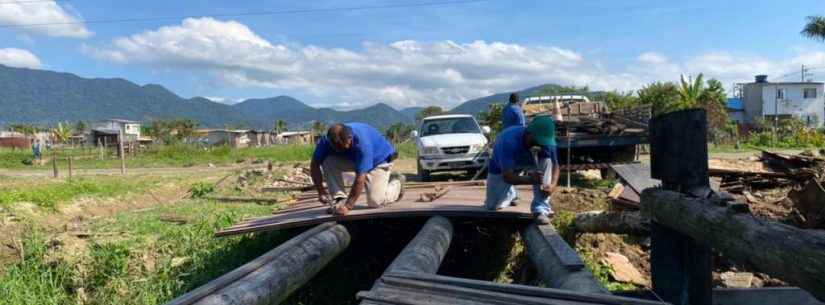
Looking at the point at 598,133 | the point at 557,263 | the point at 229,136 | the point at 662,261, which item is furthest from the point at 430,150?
the point at 229,136

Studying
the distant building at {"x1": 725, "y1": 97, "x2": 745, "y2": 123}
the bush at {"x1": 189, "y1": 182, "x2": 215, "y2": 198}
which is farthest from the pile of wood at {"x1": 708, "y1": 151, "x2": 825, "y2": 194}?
the distant building at {"x1": 725, "y1": 97, "x2": 745, "y2": 123}

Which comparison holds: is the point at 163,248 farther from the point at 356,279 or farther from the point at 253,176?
the point at 253,176

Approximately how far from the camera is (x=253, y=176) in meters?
14.1

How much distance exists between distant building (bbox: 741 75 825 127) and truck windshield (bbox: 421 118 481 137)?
49.1 m

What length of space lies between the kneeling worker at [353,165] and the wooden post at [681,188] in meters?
2.55

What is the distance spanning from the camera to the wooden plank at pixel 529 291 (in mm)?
2549

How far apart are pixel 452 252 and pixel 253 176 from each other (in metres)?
8.59

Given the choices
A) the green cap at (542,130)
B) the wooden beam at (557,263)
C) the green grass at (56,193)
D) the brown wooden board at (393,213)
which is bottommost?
the green grass at (56,193)

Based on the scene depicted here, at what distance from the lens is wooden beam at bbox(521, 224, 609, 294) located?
10.3 feet

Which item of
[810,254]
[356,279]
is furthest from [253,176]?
[810,254]

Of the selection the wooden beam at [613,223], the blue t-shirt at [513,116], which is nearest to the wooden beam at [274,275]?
the wooden beam at [613,223]

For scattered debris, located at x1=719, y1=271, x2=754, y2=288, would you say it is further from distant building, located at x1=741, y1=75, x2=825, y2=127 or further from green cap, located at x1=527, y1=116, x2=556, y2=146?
distant building, located at x1=741, y1=75, x2=825, y2=127

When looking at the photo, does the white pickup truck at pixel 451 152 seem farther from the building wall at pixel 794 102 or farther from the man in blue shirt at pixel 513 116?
the building wall at pixel 794 102

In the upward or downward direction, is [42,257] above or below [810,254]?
below
